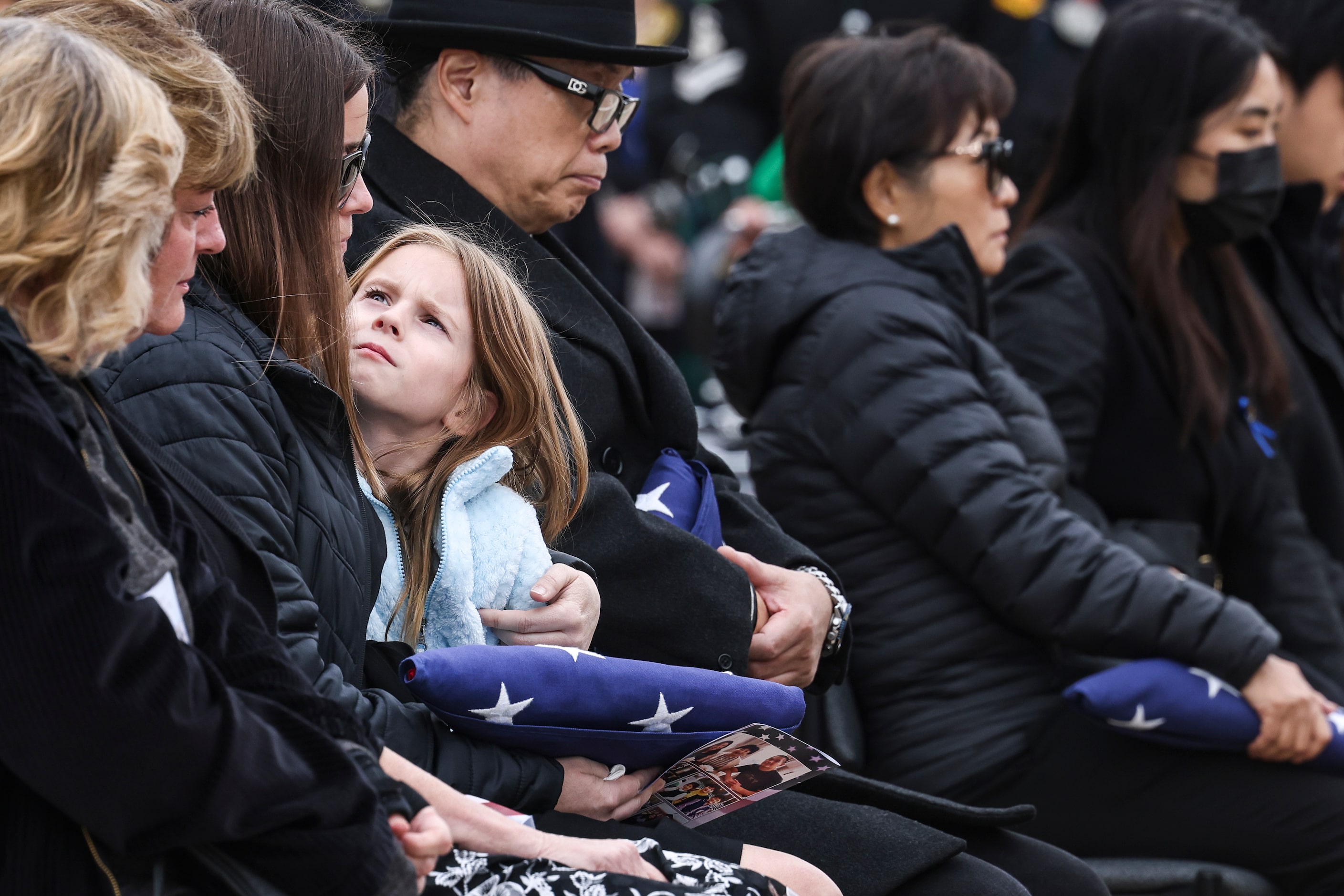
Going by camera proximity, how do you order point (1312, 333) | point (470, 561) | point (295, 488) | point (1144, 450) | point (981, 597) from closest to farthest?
point (295, 488) → point (470, 561) → point (981, 597) → point (1144, 450) → point (1312, 333)

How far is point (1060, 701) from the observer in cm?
316

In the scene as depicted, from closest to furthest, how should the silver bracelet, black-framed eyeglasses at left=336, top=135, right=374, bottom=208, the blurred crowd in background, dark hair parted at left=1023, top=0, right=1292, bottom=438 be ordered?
black-framed eyeglasses at left=336, top=135, right=374, bottom=208 < the silver bracelet < dark hair parted at left=1023, top=0, right=1292, bottom=438 < the blurred crowd in background

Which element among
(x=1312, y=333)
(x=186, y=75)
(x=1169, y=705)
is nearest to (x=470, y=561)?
(x=186, y=75)

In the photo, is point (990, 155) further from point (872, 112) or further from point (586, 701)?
point (586, 701)

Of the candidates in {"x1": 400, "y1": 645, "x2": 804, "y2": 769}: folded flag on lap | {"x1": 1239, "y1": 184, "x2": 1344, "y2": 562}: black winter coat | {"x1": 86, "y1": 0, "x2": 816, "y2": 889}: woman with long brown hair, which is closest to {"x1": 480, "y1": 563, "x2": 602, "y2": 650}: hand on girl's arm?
{"x1": 86, "y1": 0, "x2": 816, "y2": 889}: woman with long brown hair

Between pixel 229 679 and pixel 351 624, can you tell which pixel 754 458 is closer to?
pixel 351 624

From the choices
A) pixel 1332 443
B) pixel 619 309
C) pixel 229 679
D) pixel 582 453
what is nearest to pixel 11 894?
pixel 229 679

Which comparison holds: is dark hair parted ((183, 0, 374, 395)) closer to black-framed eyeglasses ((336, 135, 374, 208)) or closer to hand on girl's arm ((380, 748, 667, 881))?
black-framed eyeglasses ((336, 135, 374, 208))

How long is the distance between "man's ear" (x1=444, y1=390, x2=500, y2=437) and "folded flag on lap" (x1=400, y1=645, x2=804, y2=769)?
0.47m

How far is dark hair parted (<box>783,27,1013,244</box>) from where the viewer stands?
341 cm

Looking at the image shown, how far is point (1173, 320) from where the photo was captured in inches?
147

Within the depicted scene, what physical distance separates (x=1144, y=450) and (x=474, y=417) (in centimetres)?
198

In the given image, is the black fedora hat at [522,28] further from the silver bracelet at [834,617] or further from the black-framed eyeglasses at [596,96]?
the silver bracelet at [834,617]

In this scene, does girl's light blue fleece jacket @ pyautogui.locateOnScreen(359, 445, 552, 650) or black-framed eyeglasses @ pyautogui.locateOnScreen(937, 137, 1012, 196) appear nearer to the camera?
girl's light blue fleece jacket @ pyautogui.locateOnScreen(359, 445, 552, 650)
